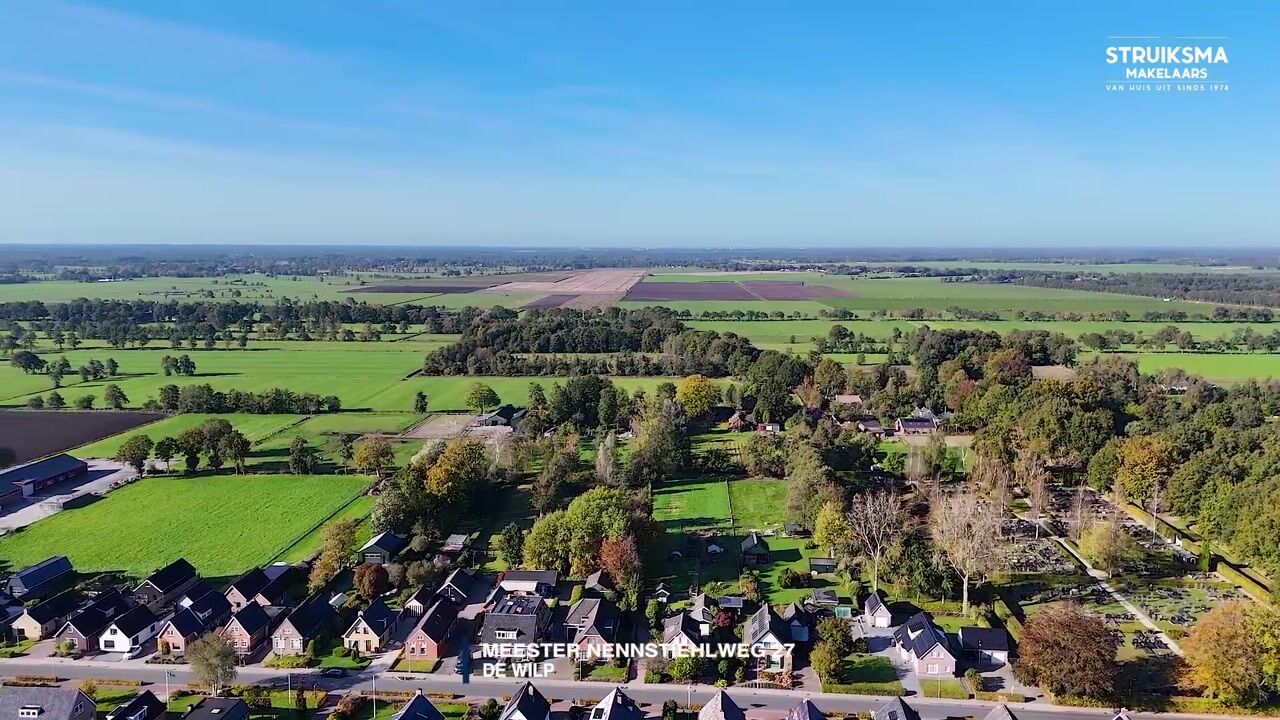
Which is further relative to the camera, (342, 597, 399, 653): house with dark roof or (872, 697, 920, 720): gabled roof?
(342, 597, 399, 653): house with dark roof

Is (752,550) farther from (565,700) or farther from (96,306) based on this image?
(96,306)

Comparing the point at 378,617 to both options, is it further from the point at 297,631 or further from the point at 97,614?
the point at 97,614

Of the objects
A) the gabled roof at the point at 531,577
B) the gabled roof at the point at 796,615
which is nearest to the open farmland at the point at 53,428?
the gabled roof at the point at 531,577

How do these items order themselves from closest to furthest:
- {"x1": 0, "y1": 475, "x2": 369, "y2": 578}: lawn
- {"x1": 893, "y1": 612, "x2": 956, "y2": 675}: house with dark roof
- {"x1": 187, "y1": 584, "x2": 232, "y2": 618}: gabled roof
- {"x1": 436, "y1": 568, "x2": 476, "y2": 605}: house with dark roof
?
{"x1": 893, "y1": 612, "x2": 956, "y2": 675}: house with dark roof, {"x1": 187, "y1": 584, "x2": 232, "y2": 618}: gabled roof, {"x1": 436, "y1": 568, "x2": 476, "y2": 605}: house with dark roof, {"x1": 0, "y1": 475, "x2": 369, "y2": 578}: lawn

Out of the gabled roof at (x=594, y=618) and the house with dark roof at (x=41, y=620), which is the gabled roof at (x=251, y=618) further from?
the gabled roof at (x=594, y=618)

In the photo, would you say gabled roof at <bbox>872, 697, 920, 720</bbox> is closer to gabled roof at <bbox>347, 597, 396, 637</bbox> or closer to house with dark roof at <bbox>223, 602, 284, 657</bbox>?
gabled roof at <bbox>347, 597, 396, 637</bbox>

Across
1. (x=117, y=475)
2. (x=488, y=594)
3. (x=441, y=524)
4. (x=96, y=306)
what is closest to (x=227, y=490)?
(x=117, y=475)

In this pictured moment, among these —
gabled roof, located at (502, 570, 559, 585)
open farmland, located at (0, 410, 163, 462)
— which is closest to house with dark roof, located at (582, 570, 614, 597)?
gabled roof, located at (502, 570, 559, 585)
